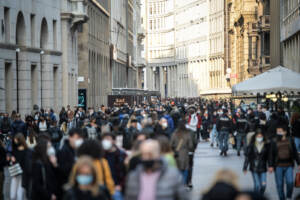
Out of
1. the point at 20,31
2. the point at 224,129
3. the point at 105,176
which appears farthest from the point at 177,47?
the point at 105,176

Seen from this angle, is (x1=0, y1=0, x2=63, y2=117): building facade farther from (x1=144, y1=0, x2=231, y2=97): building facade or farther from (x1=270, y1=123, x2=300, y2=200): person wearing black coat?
(x1=144, y1=0, x2=231, y2=97): building facade

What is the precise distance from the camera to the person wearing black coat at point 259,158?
16266mm

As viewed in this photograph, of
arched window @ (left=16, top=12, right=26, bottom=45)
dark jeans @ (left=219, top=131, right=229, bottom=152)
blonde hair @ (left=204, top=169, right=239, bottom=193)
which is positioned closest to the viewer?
blonde hair @ (left=204, top=169, right=239, bottom=193)

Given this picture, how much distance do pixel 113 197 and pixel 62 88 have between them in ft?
146

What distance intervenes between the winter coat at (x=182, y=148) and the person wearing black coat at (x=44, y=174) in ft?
17.9

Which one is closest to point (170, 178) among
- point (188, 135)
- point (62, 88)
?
point (188, 135)

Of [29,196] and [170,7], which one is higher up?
[170,7]

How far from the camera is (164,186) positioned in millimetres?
8648

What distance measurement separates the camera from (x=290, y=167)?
16.0 meters

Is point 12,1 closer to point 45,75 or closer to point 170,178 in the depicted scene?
point 45,75

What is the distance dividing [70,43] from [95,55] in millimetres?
14081

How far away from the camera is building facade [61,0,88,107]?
54188 millimetres

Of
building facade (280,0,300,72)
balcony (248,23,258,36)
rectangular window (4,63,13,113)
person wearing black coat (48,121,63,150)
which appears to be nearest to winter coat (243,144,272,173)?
person wearing black coat (48,121,63,150)

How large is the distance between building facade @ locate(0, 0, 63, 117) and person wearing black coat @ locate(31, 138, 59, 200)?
2624cm
